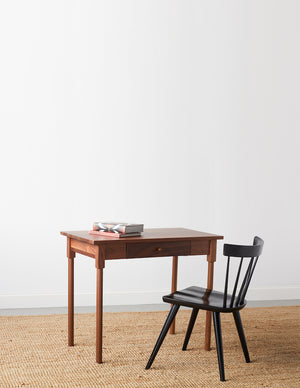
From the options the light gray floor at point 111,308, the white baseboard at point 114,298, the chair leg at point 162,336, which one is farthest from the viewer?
the white baseboard at point 114,298

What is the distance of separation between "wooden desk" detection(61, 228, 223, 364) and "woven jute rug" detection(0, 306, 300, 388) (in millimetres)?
153

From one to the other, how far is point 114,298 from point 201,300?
1701 mm

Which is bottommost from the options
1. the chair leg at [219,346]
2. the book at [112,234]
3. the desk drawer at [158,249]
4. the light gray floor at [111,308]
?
the light gray floor at [111,308]

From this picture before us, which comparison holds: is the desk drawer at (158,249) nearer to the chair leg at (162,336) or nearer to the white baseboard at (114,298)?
the chair leg at (162,336)

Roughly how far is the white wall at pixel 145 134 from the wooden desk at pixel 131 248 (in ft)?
3.61

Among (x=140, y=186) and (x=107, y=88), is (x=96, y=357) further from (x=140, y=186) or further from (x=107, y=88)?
(x=107, y=88)

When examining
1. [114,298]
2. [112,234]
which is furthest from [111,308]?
[112,234]

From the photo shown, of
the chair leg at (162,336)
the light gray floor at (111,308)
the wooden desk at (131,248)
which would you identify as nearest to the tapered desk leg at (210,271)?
the wooden desk at (131,248)

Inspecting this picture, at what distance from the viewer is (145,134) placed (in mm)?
4496

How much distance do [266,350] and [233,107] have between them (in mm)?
2181

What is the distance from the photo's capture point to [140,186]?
450cm

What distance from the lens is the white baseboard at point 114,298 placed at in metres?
4.26

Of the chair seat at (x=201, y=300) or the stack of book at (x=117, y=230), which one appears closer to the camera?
the chair seat at (x=201, y=300)

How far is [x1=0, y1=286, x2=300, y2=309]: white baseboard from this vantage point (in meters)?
4.26
